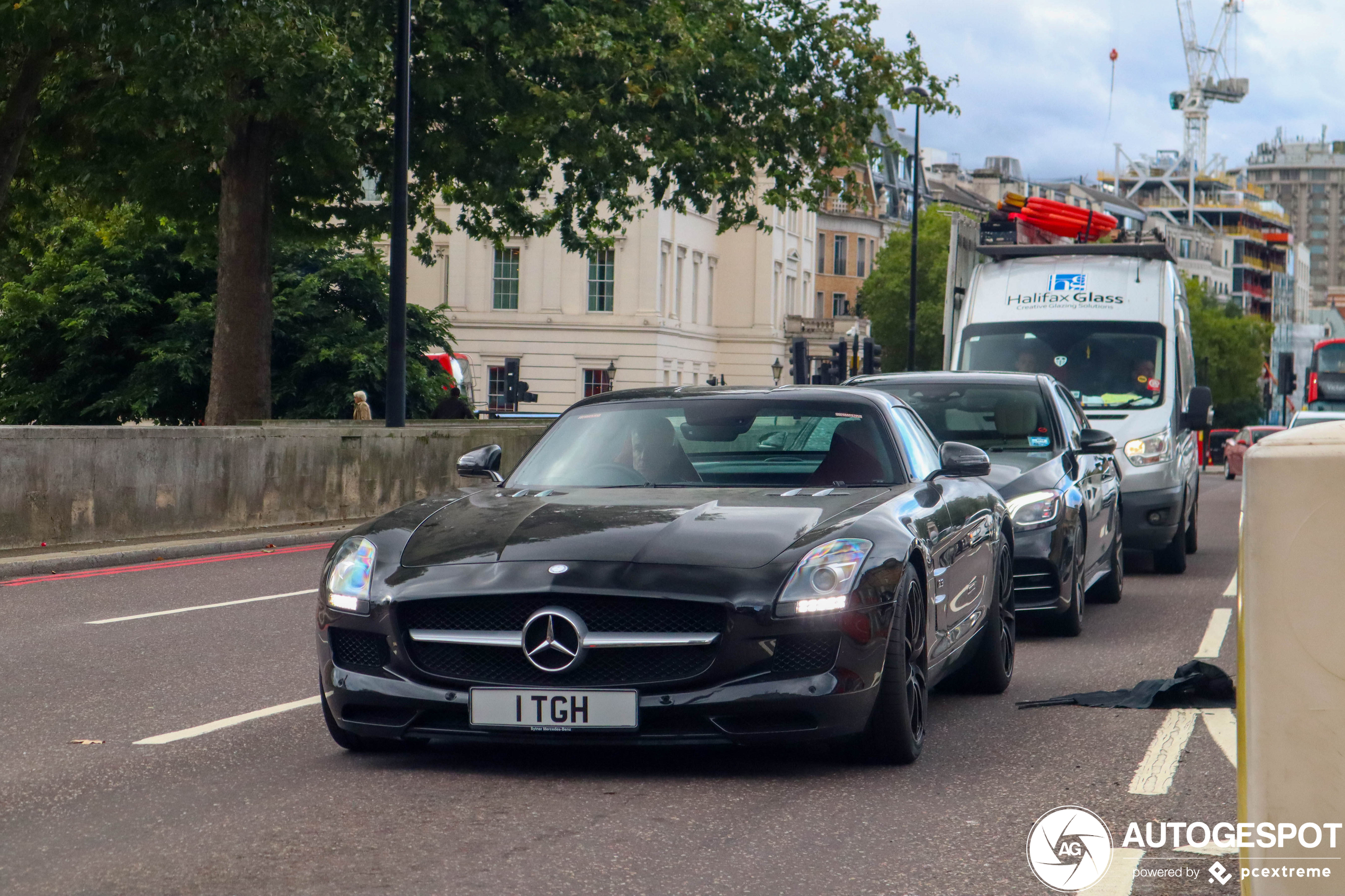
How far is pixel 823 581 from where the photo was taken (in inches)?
232

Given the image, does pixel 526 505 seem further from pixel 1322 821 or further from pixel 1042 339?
pixel 1042 339

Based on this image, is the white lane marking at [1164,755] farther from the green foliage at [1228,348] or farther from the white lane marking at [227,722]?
the green foliage at [1228,348]

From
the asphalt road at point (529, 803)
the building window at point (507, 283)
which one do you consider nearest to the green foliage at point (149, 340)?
the asphalt road at point (529, 803)

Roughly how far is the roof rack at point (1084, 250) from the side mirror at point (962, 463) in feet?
35.1

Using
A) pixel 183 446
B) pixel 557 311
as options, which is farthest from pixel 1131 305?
pixel 557 311

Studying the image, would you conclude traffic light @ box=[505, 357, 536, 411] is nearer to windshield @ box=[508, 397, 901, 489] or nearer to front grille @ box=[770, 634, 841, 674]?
windshield @ box=[508, 397, 901, 489]

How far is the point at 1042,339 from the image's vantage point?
17.6 meters

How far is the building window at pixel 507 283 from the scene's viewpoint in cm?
7294

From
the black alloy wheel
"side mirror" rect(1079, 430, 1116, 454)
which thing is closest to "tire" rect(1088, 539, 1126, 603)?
"side mirror" rect(1079, 430, 1116, 454)

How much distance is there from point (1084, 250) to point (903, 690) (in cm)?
1301

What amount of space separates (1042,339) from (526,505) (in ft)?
38.3

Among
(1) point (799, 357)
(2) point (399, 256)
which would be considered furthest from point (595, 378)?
(2) point (399, 256)

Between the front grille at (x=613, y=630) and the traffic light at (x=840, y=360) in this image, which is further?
the traffic light at (x=840, y=360)

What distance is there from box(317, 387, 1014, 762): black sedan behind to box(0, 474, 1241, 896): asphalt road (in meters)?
0.23
